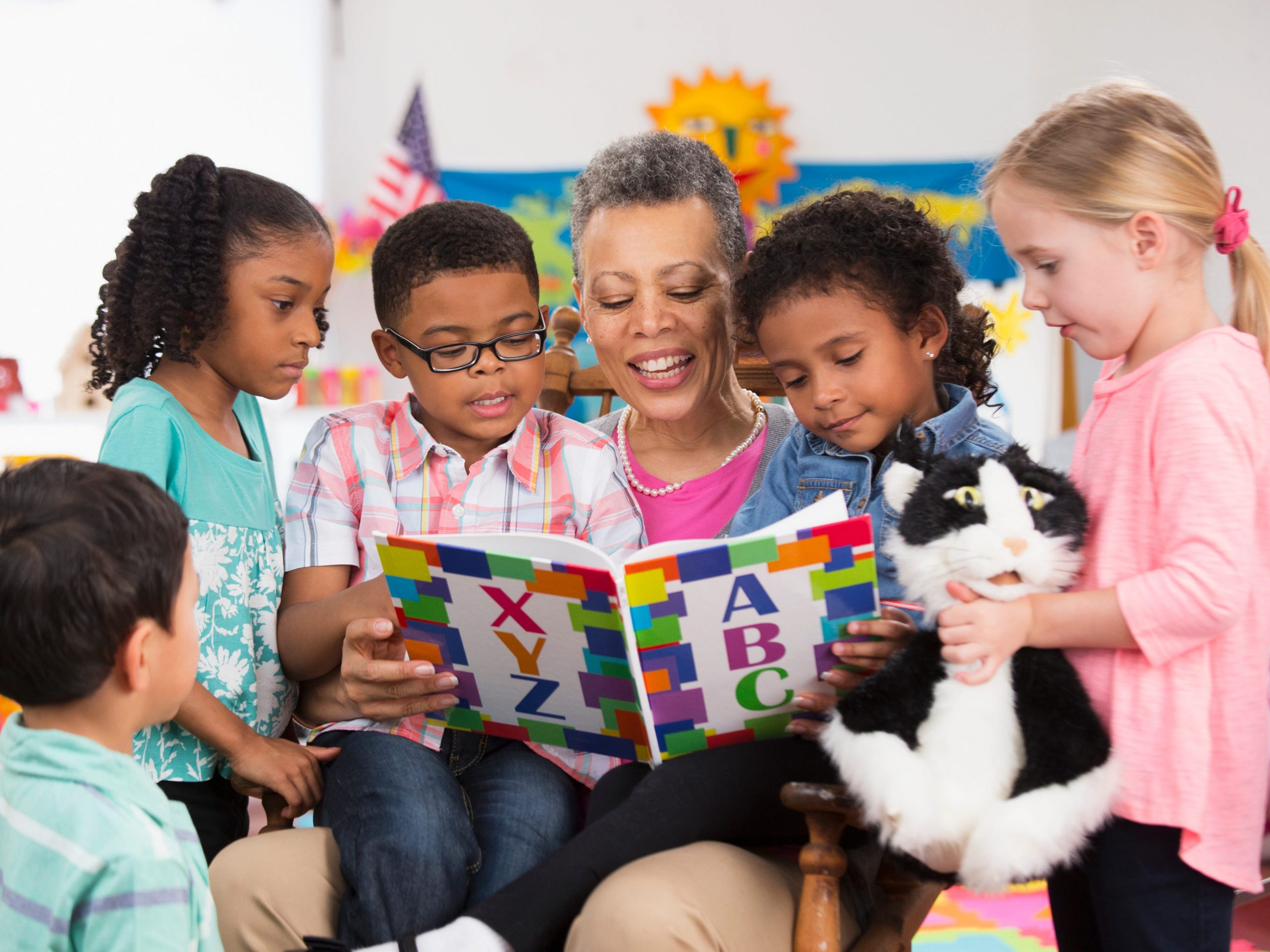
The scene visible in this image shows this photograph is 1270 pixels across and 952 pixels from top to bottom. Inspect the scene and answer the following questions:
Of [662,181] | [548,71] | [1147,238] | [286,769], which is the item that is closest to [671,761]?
[286,769]

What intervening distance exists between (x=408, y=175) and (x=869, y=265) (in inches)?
149

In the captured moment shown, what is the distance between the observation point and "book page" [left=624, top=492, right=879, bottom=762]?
3.51 ft

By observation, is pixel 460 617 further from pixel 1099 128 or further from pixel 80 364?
pixel 80 364

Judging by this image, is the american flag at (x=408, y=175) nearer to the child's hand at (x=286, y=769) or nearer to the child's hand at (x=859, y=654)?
the child's hand at (x=286, y=769)

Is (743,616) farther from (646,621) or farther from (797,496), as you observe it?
(797,496)

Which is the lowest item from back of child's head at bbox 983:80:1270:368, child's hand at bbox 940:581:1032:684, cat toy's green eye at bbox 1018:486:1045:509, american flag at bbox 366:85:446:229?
child's hand at bbox 940:581:1032:684

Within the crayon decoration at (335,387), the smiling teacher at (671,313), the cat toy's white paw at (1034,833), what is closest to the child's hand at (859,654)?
the cat toy's white paw at (1034,833)

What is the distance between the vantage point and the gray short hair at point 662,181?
1.61 metres

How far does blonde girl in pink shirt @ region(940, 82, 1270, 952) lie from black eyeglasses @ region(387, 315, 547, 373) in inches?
27.3

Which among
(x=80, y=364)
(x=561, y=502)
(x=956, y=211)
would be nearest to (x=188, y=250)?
(x=561, y=502)

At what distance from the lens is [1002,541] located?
102 cm

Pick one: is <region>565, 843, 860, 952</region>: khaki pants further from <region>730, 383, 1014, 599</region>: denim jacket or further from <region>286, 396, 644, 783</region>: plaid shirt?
<region>286, 396, 644, 783</region>: plaid shirt

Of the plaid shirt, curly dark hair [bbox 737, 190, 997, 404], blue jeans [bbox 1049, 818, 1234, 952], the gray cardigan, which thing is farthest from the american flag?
blue jeans [bbox 1049, 818, 1234, 952]

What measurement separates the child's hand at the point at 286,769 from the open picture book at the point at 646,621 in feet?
0.75
